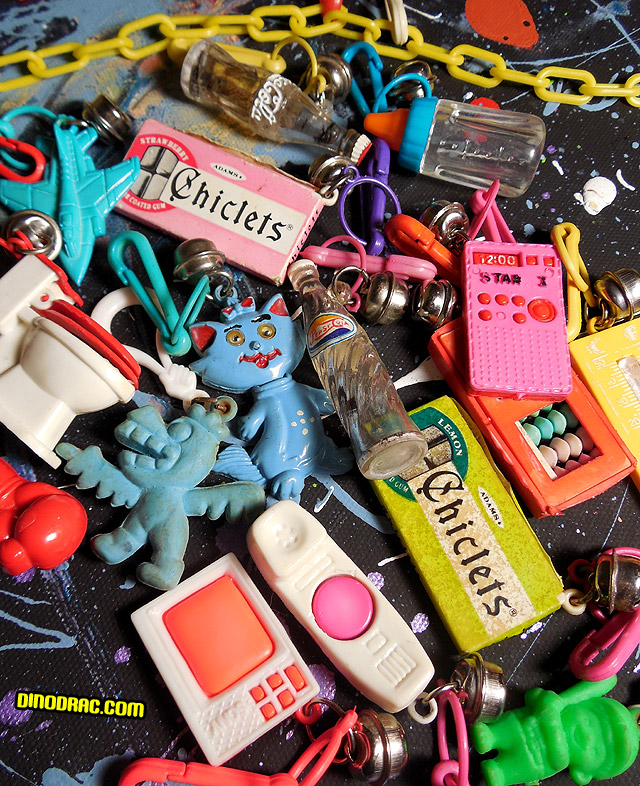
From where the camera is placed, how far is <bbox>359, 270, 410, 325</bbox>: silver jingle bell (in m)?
0.93

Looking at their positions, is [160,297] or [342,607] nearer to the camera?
[342,607]

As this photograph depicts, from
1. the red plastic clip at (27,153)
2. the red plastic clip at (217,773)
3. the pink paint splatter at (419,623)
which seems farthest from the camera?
the red plastic clip at (27,153)

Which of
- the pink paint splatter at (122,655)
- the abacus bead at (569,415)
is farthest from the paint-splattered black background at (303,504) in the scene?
the abacus bead at (569,415)

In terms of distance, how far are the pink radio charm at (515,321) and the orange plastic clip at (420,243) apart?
0.14 ft

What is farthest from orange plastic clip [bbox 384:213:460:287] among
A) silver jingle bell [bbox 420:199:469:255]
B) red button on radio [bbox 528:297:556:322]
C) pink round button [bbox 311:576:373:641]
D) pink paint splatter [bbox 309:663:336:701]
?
pink paint splatter [bbox 309:663:336:701]

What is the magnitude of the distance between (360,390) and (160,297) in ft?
1.01

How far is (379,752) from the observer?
2.54ft

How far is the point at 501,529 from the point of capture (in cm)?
87

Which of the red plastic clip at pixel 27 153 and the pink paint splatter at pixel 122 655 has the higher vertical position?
the red plastic clip at pixel 27 153

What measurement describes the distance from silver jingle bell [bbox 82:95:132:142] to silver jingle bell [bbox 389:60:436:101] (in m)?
0.43

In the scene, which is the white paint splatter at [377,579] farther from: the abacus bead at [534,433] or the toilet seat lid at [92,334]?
the toilet seat lid at [92,334]

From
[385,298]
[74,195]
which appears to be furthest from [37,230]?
[385,298]

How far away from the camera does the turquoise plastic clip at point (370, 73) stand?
1069 millimetres

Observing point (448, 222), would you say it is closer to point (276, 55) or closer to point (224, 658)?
point (276, 55)
